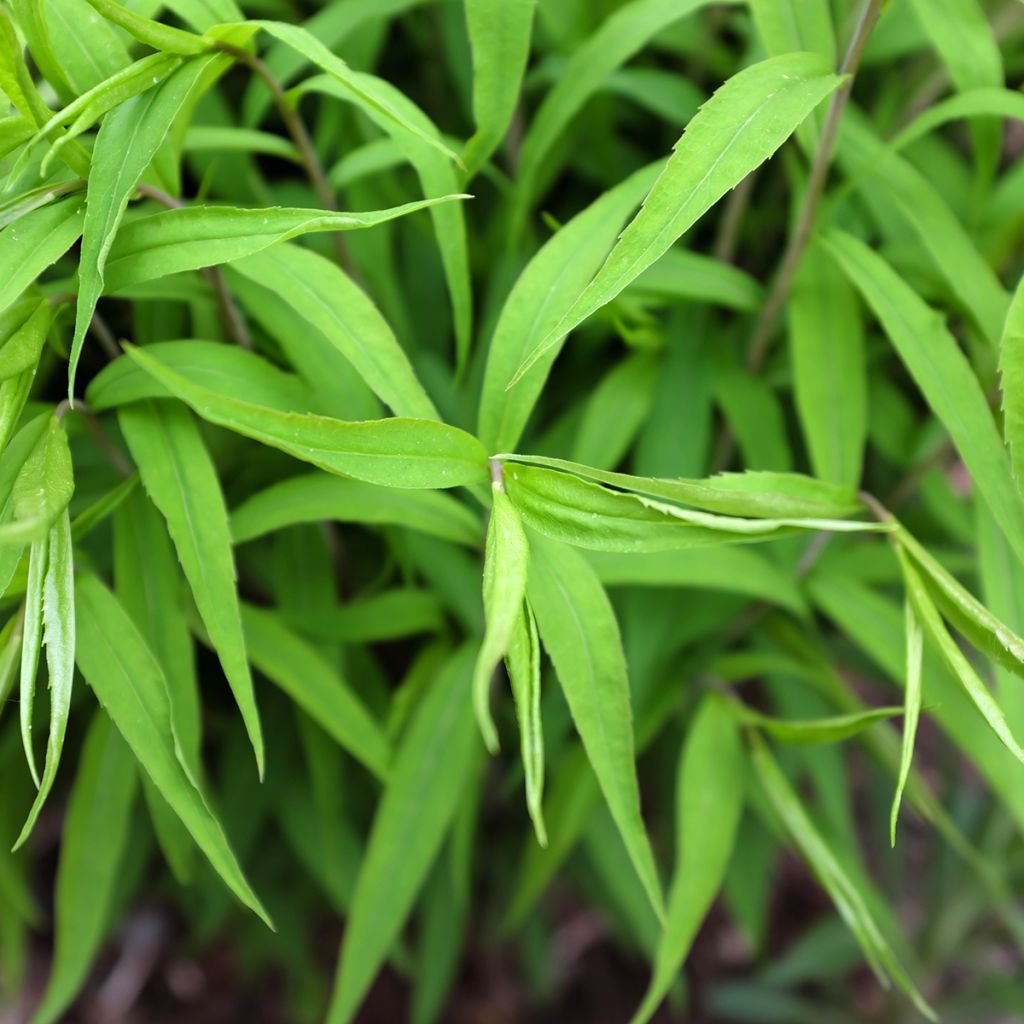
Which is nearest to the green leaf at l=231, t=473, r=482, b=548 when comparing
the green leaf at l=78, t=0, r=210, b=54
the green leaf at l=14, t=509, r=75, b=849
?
the green leaf at l=14, t=509, r=75, b=849

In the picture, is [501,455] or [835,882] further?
[835,882]

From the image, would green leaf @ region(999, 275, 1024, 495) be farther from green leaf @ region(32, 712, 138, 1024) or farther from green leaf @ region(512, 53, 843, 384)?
green leaf @ region(32, 712, 138, 1024)

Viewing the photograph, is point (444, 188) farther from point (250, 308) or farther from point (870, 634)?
point (870, 634)

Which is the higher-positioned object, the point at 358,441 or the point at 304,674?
the point at 358,441

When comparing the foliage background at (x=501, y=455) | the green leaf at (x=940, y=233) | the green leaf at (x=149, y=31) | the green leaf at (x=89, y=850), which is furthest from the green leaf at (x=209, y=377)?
the green leaf at (x=940, y=233)

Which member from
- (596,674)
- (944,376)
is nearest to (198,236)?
(596,674)

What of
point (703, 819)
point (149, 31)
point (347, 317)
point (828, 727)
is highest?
point (149, 31)

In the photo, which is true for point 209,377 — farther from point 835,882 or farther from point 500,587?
point 835,882
